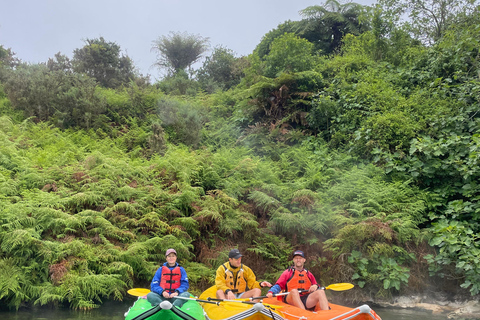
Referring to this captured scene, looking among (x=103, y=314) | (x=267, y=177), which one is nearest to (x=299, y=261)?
(x=103, y=314)

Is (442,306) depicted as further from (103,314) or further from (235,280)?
(103,314)

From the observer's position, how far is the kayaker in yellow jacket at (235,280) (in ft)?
21.9

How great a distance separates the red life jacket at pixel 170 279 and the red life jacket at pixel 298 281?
1997 mm

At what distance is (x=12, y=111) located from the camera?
550 inches

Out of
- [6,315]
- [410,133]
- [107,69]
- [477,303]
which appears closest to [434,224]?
[477,303]

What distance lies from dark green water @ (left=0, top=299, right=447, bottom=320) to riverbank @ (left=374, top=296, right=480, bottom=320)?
24 centimetres

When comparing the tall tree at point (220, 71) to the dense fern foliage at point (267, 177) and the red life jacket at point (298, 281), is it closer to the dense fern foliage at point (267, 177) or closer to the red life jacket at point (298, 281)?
the dense fern foliage at point (267, 177)

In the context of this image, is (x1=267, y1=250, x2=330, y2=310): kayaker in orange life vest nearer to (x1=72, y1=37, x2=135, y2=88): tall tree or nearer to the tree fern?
the tree fern

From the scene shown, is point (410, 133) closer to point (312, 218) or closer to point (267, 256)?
point (312, 218)

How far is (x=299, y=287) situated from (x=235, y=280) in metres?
1.19

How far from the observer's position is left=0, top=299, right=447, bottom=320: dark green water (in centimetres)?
693

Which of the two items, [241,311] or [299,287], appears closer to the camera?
[241,311]

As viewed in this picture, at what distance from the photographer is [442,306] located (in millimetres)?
8562

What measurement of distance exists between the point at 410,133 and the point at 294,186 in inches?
150
